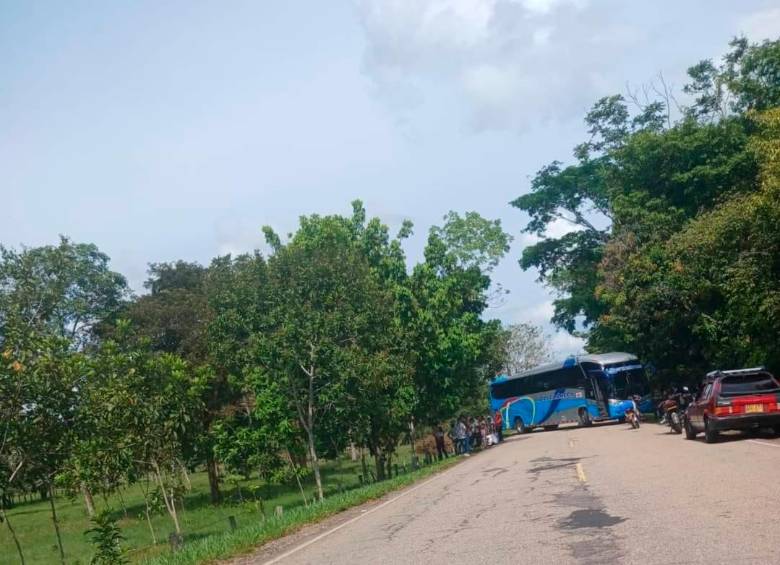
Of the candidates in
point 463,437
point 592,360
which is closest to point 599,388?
point 592,360

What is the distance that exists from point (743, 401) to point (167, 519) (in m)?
25.9

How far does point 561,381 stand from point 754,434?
24.2 m

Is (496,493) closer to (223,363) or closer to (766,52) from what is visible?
(223,363)

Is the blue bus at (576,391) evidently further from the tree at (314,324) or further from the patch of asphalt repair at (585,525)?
the patch of asphalt repair at (585,525)

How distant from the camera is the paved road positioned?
856cm

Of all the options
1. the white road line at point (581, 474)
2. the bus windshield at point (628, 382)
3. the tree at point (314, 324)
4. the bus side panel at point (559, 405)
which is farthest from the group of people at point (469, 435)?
the white road line at point (581, 474)

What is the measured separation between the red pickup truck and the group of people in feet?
69.0

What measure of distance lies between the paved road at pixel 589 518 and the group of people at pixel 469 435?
71.9ft

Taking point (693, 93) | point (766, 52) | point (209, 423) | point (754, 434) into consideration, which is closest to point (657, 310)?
point (754, 434)

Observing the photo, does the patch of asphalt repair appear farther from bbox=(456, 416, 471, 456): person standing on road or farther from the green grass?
bbox=(456, 416, 471, 456): person standing on road

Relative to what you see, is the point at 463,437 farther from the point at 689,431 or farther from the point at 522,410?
the point at 689,431

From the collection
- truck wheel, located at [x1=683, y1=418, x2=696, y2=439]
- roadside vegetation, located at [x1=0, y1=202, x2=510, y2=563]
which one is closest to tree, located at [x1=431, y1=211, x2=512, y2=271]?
roadside vegetation, located at [x1=0, y1=202, x2=510, y2=563]

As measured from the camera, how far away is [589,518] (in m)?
11.0

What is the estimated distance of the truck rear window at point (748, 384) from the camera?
67.9 feet
